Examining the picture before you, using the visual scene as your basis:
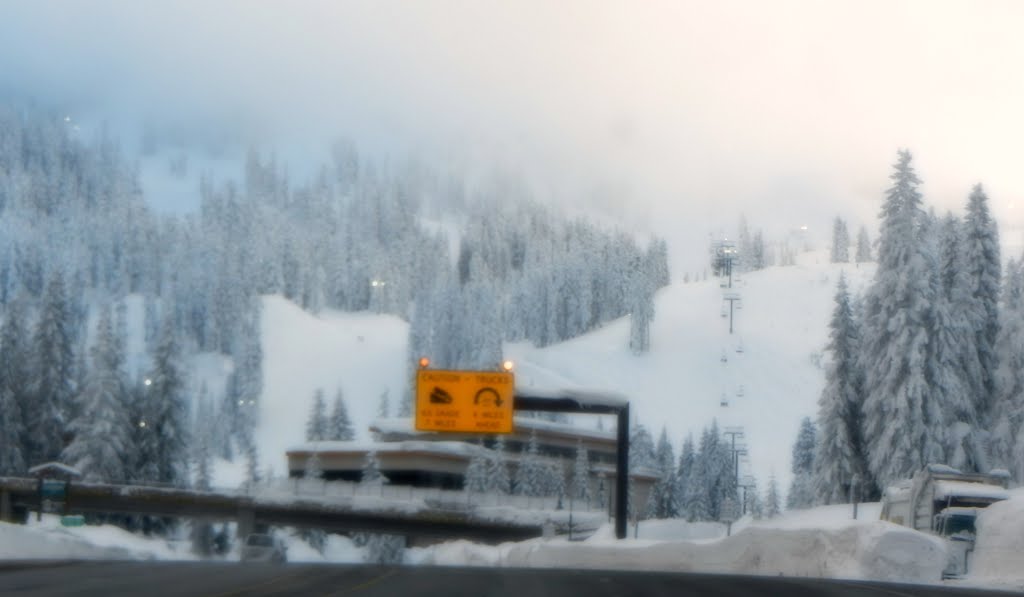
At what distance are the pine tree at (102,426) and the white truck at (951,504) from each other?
5668 cm

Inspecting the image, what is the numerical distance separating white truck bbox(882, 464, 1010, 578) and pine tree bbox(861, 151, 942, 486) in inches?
838

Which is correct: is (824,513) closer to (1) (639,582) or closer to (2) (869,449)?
(2) (869,449)

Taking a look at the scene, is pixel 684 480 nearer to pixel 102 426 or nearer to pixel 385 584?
pixel 102 426

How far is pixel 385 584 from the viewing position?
23.8 metres

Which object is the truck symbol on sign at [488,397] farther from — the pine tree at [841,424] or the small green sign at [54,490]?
the pine tree at [841,424]

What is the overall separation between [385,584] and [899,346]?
134 feet

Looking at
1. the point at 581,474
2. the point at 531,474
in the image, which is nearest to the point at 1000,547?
the point at 531,474

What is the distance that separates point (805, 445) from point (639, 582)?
422 feet

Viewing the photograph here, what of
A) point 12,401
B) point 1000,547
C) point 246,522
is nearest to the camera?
point 1000,547

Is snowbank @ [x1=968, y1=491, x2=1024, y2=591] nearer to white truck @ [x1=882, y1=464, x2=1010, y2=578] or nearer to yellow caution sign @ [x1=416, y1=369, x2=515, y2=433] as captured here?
white truck @ [x1=882, y1=464, x2=1010, y2=578]

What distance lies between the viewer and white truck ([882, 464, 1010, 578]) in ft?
100

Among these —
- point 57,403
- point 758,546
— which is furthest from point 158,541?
point 758,546

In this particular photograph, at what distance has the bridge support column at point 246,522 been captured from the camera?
82.5m

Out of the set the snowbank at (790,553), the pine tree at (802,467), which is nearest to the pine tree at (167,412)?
the snowbank at (790,553)
